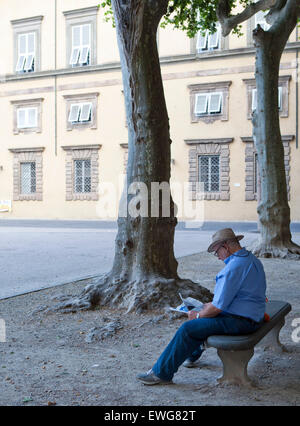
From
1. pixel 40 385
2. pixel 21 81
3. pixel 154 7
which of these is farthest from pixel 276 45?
pixel 21 81

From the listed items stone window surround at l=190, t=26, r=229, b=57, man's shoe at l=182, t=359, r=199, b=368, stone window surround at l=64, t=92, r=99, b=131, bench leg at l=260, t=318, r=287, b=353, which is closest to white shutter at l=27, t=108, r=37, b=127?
stone window surround at l=64, t=92, r=99, b=131

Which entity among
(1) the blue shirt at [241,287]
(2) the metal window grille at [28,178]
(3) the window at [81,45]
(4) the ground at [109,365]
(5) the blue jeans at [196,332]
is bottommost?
(4) the ground at [109,365]

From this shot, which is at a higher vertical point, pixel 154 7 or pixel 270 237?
pixel 154 7

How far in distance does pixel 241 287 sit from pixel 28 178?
95.7 feet

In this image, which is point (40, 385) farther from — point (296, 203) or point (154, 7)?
point (296, 203)

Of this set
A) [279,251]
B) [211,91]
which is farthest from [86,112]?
[279,251]

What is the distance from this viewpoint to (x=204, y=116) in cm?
2814

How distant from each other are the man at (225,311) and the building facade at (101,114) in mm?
22703

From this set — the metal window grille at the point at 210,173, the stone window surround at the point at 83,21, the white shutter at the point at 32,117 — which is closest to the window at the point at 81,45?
the stone window surround at the point at 83,21

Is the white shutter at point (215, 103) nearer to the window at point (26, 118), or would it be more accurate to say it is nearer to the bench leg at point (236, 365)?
the window at point (26, 118)

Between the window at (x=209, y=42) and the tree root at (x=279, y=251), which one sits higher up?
the window at (x=209, y=42)

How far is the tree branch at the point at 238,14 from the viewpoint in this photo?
1479cm

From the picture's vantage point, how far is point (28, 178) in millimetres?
32438
